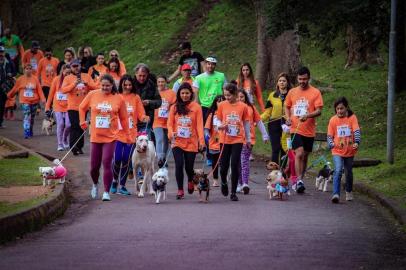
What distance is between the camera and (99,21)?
45625 millimetres

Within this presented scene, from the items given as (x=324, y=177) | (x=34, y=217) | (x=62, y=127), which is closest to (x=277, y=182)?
(x=324, y=177)

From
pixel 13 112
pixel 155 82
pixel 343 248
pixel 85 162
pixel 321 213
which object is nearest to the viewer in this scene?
pixel 343 248

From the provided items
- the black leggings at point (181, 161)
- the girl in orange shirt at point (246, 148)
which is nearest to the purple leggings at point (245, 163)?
A: the girl in orange shirt at point (246, 148)

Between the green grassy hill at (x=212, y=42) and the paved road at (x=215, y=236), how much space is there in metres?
3.54

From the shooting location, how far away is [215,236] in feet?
39.2

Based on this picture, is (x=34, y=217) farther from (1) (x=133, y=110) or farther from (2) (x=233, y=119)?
(1) (x=133, y=110)

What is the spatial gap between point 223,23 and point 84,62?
13948mm

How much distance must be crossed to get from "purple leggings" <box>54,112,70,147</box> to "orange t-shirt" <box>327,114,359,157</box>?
830 centimetres

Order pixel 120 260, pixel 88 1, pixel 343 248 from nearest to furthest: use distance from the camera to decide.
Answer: pixel 120 260
pixel 343 248
pixel 88 1

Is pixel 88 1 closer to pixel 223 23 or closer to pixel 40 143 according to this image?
pixel 223 23

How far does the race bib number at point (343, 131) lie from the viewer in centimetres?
1591

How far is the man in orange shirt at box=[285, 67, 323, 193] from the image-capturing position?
55.8ft

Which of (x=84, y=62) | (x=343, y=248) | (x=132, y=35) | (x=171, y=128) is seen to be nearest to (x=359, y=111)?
(x=84, y=62)

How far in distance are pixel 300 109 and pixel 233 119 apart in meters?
1.59
